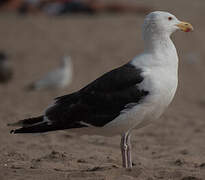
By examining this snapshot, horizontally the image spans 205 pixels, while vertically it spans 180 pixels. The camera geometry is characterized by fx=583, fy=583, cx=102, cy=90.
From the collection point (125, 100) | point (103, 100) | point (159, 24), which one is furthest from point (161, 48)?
point (103, 100)

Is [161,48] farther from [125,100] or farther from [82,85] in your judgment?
[82,85]

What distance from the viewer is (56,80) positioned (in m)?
13.3

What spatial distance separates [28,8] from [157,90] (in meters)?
16.9

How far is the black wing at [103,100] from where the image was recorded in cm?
610

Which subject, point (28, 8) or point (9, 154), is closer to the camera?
point (9, 154)

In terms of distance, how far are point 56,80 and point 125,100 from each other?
7.38m

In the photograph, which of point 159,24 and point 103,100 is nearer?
point 103,100

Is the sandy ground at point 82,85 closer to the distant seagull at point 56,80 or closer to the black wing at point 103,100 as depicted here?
the distant seagull at point 56,80

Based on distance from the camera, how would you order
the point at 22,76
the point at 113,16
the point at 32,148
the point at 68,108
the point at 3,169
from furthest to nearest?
the point at 113,16, the point at 22,76, the point at 32,148, the point at 68,108, the point at 3,169

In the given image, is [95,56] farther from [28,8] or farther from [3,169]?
→ [3,169]

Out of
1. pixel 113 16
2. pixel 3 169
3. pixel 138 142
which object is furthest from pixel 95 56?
pixel 3 169

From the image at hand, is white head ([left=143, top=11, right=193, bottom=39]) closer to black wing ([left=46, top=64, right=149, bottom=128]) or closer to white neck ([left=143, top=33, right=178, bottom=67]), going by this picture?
white neck ([left=143, top=33, right=178, bottom=67])

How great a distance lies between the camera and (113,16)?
2150 cm

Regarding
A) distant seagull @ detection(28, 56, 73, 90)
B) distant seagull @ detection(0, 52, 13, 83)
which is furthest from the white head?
distant seagull @ detection(0, 52, 13, 83)
